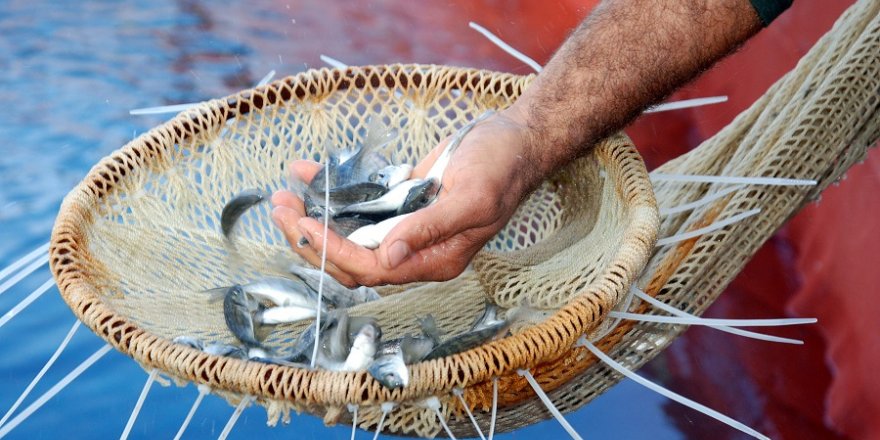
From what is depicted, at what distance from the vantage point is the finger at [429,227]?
166cm

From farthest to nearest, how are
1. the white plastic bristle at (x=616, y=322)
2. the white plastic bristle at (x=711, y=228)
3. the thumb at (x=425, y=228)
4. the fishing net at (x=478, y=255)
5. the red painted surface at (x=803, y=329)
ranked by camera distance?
the red painted surface at (x=803, y=329)
the white plastic bristle at (x=711, y=228)
the white plastic bristle at (x=616, y=322)
the thumb at (x=425, y=228)
the fishing net at (x=478, y=255)

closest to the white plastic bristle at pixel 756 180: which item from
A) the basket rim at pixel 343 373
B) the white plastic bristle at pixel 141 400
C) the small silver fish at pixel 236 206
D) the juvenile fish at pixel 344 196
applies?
the basket rim at pixel 343 373

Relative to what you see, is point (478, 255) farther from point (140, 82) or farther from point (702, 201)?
point (140, 82)

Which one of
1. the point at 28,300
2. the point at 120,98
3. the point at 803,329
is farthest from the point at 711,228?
the point at 120,98

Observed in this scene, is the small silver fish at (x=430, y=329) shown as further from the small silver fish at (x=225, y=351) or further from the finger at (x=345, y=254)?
the small silver fish at (x=225, y=351)

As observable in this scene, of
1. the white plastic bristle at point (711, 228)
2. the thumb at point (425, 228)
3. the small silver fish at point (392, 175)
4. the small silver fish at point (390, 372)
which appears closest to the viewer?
the small silver fish at point (390, 372)

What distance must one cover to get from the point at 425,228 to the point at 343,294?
479 millimetres

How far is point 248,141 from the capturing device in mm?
2430

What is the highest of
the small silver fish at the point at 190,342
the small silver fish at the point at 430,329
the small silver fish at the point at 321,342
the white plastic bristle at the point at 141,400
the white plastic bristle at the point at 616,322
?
the white plastic bristle at the point at 616,322

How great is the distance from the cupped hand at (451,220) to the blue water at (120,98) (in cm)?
120

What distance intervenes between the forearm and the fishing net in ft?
0.53

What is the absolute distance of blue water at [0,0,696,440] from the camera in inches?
111

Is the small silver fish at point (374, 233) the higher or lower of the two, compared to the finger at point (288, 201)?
higher

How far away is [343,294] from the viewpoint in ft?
6.75
